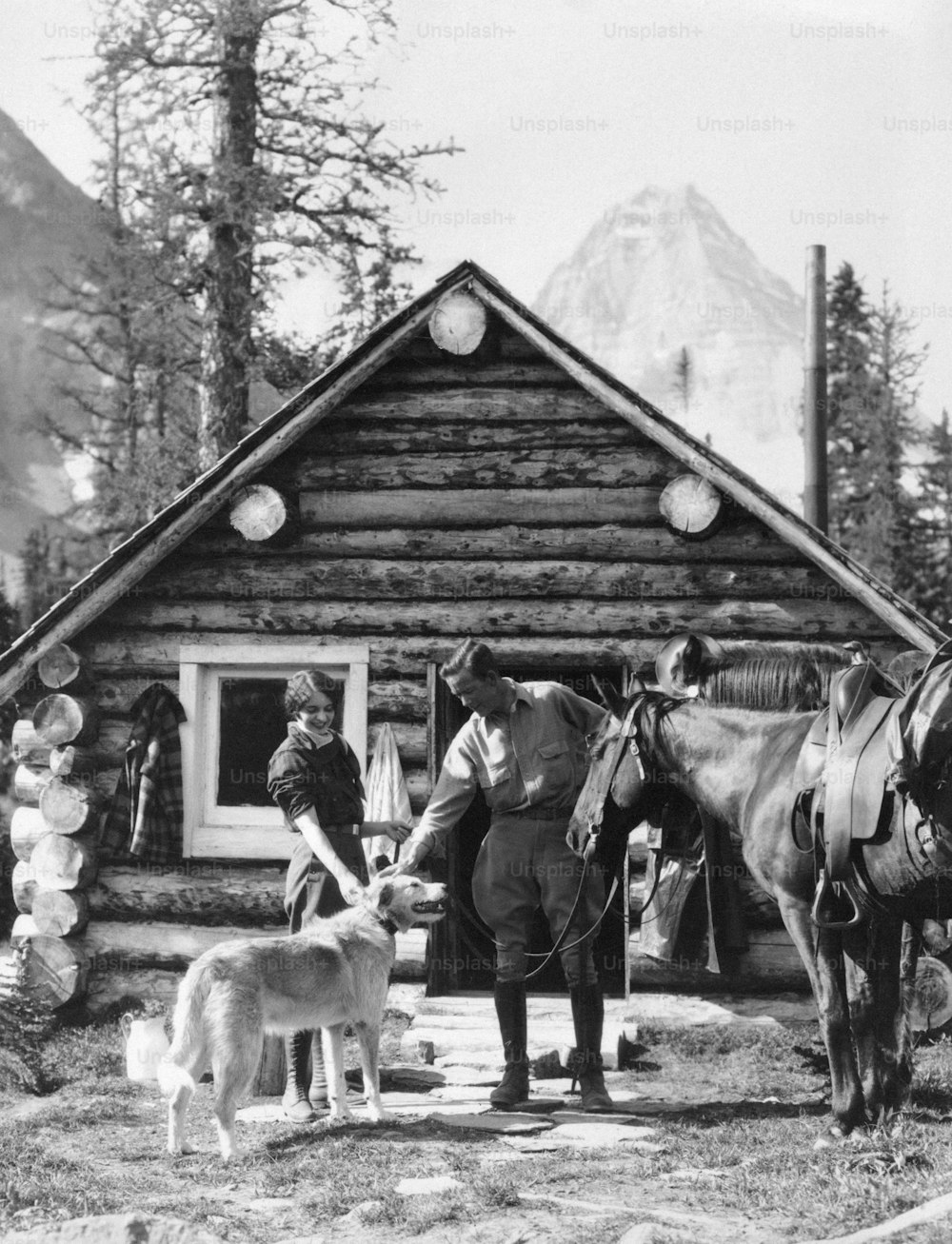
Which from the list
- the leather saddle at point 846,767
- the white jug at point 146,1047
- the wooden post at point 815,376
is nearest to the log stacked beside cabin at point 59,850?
the white jug at point 146,1047

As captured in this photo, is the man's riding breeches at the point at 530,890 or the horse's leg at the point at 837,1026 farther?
the man's riding breeches at the point at 530,890

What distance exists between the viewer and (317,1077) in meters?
6.93

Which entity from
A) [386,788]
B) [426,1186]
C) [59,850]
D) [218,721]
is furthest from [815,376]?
[426,1186]

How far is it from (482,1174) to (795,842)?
5.99 ft

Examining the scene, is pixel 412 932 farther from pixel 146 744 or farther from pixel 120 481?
pixel 120 481

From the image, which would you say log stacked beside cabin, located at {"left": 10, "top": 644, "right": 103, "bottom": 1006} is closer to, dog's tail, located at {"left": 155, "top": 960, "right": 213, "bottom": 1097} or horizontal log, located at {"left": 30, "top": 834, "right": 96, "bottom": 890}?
horizontal log, located at {"left": 30, "top": 834, "right": 96, "bottom": 890}

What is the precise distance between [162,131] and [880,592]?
11287 millimetres

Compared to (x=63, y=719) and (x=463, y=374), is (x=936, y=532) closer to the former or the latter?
(x=463, y=374)

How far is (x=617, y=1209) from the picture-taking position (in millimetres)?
4980

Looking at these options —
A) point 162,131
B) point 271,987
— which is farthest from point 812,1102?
point 162,131

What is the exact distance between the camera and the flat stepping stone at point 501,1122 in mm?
6281

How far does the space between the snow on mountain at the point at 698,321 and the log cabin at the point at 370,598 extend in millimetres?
117450

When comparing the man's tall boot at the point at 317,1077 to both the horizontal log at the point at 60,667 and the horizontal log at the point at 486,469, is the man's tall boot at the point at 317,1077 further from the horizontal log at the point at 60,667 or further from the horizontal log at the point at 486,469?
the horizontal log at the point at 486,469

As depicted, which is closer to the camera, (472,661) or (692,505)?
(472,661)
